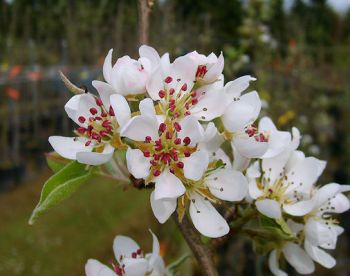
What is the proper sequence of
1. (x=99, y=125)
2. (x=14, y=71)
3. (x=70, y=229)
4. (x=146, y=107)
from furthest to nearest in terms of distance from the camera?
(x=14, y=71) < (x=70, y=229) < (x=99, y=125) < (x=146, y=107)

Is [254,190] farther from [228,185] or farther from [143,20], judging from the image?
[143,20]

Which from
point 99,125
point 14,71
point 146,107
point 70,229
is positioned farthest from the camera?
point 14,71

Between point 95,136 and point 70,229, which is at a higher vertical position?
point 95,136

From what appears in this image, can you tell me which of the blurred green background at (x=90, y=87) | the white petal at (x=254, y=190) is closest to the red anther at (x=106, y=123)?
the white petal at (x=254, y=190)

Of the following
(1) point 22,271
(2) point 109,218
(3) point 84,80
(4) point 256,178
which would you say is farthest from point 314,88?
(4) point 256,178

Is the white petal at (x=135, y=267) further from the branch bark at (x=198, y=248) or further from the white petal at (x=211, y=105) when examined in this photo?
the white petal at (x=211, y=105)

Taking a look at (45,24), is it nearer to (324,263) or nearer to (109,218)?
(109,218)

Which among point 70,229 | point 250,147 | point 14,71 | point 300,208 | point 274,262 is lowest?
point 70,229

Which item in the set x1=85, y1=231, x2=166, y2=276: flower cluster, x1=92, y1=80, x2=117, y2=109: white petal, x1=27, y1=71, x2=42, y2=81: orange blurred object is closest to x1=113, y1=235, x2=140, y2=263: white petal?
x1=85, y1=231, x2=166, y2=276: flower cluster

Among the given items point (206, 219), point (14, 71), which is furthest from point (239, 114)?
point (14, 71)
